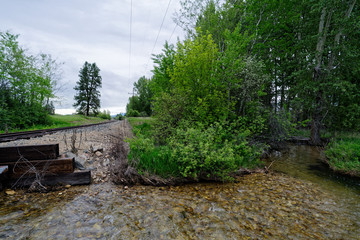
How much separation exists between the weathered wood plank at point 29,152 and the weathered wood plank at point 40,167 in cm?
19

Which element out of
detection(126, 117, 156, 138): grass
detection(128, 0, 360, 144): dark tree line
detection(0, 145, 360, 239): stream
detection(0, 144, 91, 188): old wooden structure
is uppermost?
detection(128, 0, 360, 144): dark tree line

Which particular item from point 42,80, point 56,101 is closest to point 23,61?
point 42,80

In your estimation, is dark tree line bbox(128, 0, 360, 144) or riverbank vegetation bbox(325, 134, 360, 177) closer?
riverbank vegetation bbox(325, 134, 360, 177)

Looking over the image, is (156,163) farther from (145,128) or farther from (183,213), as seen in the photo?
(145,128)

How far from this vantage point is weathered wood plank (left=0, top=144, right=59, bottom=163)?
4.14 m

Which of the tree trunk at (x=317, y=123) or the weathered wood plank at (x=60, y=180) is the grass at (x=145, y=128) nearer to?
the weathered wood plank at (x=60, y=180)

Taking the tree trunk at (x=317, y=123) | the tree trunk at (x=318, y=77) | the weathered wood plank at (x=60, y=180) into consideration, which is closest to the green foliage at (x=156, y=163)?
the weathered wood plank at (x=60, y=180)

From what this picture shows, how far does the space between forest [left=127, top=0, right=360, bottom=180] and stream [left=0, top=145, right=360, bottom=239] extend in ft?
3.04

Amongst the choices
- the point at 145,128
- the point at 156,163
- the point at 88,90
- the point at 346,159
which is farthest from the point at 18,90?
the point at 88,90

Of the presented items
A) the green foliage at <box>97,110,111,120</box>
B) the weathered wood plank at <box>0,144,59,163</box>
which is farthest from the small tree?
the weathered wood plank at <box>0,144,59,163</box>

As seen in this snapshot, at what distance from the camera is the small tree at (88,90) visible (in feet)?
158

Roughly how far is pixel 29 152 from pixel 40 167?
55cm

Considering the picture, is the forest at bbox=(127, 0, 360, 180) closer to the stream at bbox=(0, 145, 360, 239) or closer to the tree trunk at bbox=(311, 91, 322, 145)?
the tree trunk at bbox=(311, 91, 322, 145)

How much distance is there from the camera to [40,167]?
4.16 m
